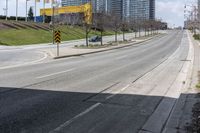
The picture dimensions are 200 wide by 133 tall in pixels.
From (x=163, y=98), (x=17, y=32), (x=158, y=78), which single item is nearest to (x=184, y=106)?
(x=163, y=98)

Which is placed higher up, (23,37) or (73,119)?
(23,37)

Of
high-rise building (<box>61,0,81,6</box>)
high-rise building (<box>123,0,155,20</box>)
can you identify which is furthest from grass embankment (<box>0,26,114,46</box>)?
high-rise building (<box>123,0,155,20</box>)

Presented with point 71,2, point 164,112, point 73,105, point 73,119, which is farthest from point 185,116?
point 71,2

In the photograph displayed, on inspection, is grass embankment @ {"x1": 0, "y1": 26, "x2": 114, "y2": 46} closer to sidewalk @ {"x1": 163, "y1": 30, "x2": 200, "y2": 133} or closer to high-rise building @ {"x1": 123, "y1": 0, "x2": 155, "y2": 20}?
high-rise building @ {"x1": 123, "y1": 0, "x2": 155, "y2": 20}

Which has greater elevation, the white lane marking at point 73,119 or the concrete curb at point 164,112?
the white lane marking at point 73,119

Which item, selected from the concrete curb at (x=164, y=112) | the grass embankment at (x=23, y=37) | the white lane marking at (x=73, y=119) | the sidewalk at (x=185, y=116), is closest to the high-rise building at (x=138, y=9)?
the grass embankment at (x=23, y=37)

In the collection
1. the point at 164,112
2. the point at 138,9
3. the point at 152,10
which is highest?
the point at 152,10

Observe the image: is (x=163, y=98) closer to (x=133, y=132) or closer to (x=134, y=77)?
(x=133, y=132)

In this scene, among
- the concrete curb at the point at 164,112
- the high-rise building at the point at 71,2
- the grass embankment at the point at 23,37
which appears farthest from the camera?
the high-rise building at the point at 71,2

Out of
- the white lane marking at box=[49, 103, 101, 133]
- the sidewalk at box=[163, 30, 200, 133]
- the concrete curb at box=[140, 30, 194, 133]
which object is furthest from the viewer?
the concrete curb at box=[140, 30, 194, 133]

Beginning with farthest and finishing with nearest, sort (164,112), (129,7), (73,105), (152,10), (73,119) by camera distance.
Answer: (152,10) → (129,7) → (73,105) → (164,112) → (73,119)

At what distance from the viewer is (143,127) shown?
9047mm

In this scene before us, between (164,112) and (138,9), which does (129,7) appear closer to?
(138,9)

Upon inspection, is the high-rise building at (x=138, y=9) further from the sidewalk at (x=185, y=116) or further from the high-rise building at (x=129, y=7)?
the sidewalk at (x=185, y=116)
